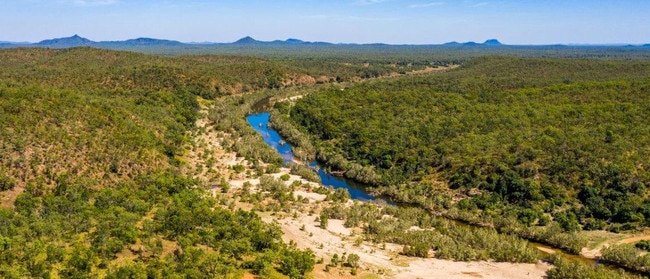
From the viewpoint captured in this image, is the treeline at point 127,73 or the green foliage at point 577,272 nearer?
the green foliage at point 577,272

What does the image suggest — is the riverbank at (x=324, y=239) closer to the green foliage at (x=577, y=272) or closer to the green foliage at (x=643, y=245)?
the green foliage at (x=577, y=272)

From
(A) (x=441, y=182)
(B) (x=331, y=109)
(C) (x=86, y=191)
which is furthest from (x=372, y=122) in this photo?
(C) (x=86, y=191)

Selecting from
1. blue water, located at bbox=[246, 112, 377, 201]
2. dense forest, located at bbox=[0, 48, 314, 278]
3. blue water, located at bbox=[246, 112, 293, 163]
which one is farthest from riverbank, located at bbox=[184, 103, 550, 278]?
blue water, located at bbox=[246, 112, 293, 163]

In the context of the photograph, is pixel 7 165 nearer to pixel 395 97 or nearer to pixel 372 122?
pixel 372 122

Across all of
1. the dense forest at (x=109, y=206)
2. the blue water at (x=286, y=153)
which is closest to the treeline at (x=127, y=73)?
the blue water at (x=286, y=153)

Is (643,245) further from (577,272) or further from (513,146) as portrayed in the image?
(513,146)

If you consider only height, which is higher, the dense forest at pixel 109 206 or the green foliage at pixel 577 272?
the dense forest at pixel 109 206
